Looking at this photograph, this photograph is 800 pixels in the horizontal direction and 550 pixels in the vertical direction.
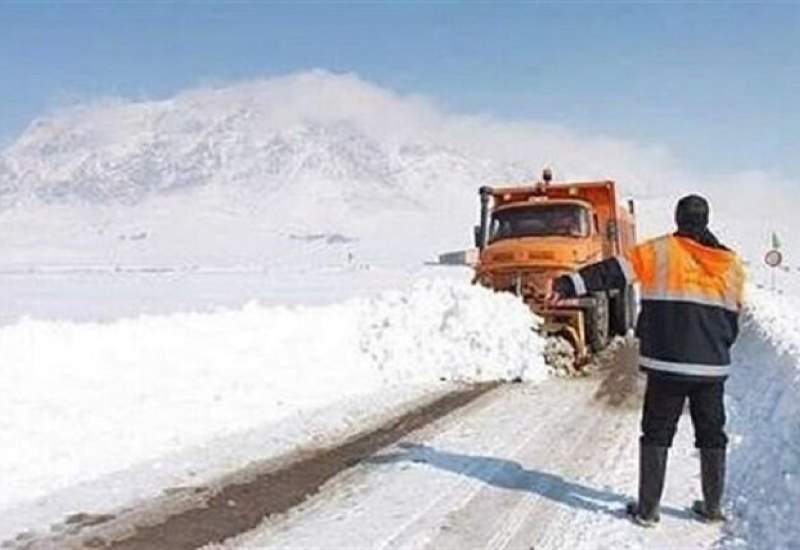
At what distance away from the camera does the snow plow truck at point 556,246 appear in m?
15.8

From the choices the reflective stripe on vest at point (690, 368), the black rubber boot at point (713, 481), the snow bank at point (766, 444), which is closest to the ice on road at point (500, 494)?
the black rubber boot at point (713, 481)

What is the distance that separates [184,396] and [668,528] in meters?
6.28

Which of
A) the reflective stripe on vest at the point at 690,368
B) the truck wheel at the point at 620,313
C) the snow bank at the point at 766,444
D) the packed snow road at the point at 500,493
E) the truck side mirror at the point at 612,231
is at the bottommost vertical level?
the packed snow road at the point at 500,493

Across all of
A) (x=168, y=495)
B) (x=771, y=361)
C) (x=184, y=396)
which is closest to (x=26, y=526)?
(x=168, y=495)

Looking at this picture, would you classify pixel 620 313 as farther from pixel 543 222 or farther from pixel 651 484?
pixel 651 484

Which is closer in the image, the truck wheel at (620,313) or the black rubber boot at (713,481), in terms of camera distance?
the black rubber boot at (713,481)

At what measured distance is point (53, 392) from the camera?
427 inches

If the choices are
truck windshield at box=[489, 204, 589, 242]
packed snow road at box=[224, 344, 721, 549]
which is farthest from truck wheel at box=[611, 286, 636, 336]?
packed snow road at box=[224, 344, 721, 549]

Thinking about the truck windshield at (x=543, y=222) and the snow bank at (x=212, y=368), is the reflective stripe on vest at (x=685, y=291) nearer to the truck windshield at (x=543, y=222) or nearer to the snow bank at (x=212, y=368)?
the snow bank at (x=212, y=368)

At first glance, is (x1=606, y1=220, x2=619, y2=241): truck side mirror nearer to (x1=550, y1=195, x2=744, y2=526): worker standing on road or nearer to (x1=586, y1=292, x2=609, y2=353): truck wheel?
(x1=586, y1=292, x2=609, y2=353): truck wheel

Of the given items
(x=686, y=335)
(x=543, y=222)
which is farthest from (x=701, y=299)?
(x=543, y=222)

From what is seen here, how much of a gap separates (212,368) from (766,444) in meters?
6.59

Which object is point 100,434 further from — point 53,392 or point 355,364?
point 355,364

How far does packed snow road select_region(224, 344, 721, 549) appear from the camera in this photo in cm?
674
